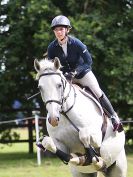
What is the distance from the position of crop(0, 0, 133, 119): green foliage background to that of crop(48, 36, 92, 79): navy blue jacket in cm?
977

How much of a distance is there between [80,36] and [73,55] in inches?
393

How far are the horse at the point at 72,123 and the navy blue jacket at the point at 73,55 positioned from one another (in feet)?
0.96

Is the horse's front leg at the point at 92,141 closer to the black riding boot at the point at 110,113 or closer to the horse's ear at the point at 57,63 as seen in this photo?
the black riding boot at the point at 110,113

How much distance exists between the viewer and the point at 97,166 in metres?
7.24

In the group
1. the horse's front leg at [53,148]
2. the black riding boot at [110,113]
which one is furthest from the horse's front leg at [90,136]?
the black riding boot at [110,113]

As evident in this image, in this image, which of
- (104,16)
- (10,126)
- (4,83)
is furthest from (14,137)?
(104,16)

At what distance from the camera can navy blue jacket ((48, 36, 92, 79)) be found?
7.45 meters

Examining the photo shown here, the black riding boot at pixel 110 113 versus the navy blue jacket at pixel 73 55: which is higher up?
the navy blue jacket at pixel 73 55

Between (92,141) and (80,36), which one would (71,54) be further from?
(80,36)

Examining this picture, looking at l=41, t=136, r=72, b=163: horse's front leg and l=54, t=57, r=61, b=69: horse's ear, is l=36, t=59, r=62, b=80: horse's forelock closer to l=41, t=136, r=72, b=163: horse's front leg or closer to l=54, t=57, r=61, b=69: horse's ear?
l=54, t=57, r=61, b=69: horse's ear

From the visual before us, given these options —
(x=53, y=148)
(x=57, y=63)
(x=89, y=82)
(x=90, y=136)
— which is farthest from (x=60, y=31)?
(x=53, y=148)

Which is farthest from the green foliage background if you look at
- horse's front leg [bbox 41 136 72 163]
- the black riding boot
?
horse's front leg [bbox 41 136 72 163]

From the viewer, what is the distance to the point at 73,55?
7.48 metres

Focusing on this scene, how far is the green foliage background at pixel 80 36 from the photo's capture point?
17.7 meters
